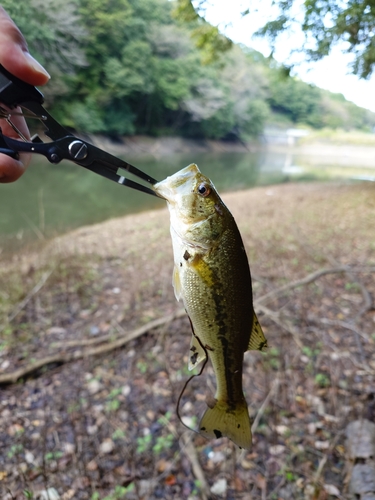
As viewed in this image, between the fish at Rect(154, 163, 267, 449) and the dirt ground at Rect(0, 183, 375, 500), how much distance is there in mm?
1150

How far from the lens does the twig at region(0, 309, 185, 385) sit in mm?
2928

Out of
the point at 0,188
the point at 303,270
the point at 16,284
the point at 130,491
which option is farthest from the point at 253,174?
the point at 130,491

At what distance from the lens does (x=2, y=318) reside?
3609 millimetres

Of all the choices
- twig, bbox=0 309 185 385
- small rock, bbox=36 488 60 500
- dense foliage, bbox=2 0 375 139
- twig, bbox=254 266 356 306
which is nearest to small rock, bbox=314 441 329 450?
twig, bbox=254 266 356 306

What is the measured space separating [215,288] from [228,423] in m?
0.50

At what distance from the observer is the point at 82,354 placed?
10.7 feet

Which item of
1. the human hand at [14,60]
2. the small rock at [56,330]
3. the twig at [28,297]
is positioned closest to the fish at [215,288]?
the human hand at [14,60]

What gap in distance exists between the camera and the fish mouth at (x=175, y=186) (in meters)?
1.10

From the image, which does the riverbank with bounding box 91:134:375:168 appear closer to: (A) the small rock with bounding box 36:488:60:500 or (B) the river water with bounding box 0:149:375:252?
(B) the river water with bounding box 0:149:375:252

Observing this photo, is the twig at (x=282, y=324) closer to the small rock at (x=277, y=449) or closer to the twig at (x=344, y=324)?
the twig at (x=344, y=324)

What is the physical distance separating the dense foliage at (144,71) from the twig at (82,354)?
114 inches

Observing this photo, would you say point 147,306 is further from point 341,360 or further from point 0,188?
point 0,188

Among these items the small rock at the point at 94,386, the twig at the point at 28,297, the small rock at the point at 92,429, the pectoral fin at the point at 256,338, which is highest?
the pectoral fin at the point at 256,338

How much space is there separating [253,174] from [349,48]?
18159 mm
